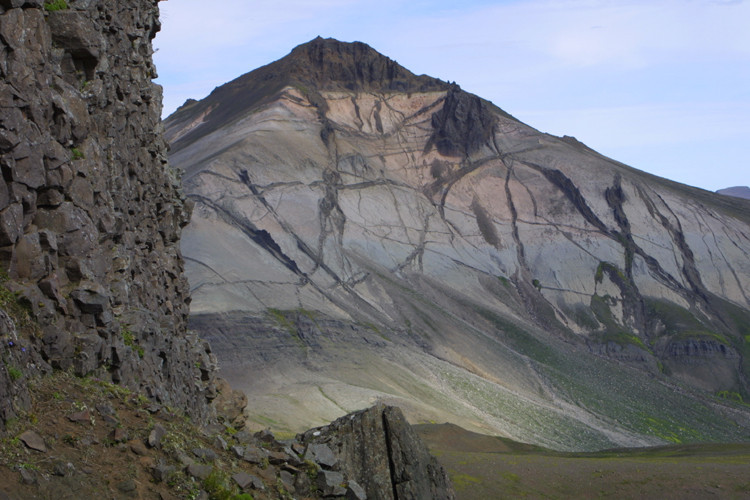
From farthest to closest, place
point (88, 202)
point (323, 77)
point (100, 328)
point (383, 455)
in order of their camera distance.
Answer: point (323, 77) < point (383, 455) < point (88, 202) < point (100, 328)

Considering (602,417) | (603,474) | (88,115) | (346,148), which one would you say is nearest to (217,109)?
(346,148)

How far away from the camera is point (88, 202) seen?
1552 centimetres

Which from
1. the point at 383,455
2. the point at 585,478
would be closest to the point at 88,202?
the point at 383,455

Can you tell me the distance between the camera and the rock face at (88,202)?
43.2ft

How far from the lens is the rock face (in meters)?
13.2

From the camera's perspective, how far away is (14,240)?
1300 centimetres

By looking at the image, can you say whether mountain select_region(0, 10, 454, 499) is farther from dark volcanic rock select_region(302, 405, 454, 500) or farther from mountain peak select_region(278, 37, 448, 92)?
mountain peak select_region(278, 37, 448, 92)

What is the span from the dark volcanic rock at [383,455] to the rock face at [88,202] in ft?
11.4

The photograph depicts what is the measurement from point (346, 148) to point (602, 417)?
2350 inches

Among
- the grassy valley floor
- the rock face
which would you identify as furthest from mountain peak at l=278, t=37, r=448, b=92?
the rock face

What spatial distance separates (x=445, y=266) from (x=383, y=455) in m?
98.7

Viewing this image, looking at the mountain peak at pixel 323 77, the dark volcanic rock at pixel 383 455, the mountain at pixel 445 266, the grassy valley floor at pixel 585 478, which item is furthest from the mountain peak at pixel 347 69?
the dark volcanic rock at pixel 383 455

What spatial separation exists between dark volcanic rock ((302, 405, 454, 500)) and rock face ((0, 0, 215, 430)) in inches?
136

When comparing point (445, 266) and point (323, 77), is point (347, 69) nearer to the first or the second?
point (323, 77)
